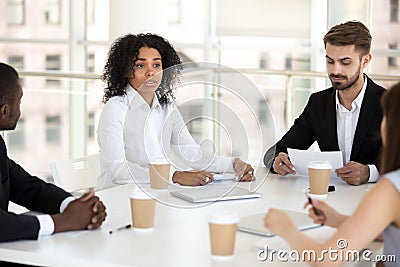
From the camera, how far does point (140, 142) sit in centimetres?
276

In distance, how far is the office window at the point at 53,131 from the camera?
7279mm

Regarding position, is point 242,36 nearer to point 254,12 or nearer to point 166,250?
point 254,12

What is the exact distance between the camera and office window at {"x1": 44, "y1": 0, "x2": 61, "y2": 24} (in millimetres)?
7281

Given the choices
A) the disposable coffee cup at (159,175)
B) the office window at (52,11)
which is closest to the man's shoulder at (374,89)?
the disposable coffee cup at (159,175)

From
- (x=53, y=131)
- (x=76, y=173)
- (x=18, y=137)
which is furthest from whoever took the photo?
(x=53, y=131)

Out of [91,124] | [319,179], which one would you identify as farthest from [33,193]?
[91,124]

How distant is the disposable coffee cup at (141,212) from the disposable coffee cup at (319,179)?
0.63 m

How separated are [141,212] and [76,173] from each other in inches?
35.5

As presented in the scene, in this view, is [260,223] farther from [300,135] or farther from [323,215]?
[300,135]

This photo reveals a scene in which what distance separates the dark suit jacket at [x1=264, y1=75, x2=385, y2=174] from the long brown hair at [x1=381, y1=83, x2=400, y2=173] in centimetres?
109

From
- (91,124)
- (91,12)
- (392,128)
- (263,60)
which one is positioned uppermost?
(91,12)

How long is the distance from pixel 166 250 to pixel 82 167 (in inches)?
44.5

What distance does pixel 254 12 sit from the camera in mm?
6434

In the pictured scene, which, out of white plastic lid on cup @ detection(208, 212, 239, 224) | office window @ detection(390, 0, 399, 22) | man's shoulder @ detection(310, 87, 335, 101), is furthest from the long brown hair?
office window @ detection(390, 0, 399, 22)
